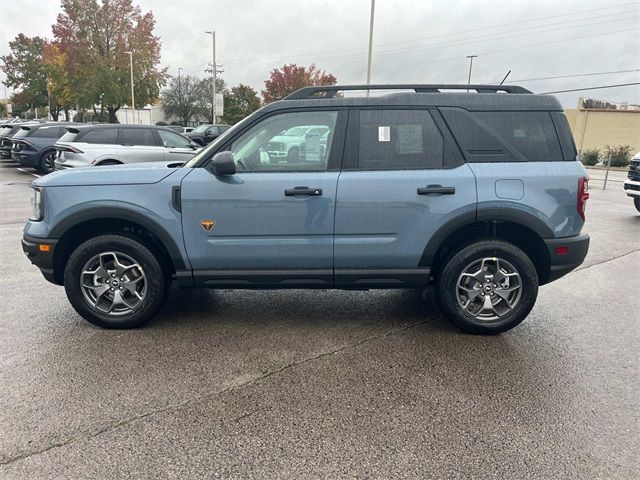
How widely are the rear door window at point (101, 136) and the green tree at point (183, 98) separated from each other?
60.9 metres

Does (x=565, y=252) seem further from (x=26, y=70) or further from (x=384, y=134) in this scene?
(x=26, y=70)

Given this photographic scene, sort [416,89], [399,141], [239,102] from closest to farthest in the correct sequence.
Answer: [399,141] → [416,89] → [239,102]

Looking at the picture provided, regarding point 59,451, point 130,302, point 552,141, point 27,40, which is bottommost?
point 59,451

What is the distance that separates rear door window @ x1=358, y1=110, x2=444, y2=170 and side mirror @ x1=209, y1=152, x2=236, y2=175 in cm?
103

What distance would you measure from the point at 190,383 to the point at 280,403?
67 cm

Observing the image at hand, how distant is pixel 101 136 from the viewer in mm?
11828

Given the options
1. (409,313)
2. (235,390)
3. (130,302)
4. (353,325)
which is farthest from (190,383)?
(409,313)

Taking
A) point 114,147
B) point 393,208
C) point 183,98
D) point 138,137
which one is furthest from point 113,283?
point 183,98

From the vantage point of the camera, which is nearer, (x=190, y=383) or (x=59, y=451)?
(x=59, y=451)

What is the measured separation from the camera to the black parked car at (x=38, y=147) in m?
15.3

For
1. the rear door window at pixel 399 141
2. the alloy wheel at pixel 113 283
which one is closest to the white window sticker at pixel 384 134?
the rear door window at pixel 399 141

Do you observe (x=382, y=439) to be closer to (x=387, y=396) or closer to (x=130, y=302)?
(x=387, y=396)

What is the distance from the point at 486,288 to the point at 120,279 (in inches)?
123

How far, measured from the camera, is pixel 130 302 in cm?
414
